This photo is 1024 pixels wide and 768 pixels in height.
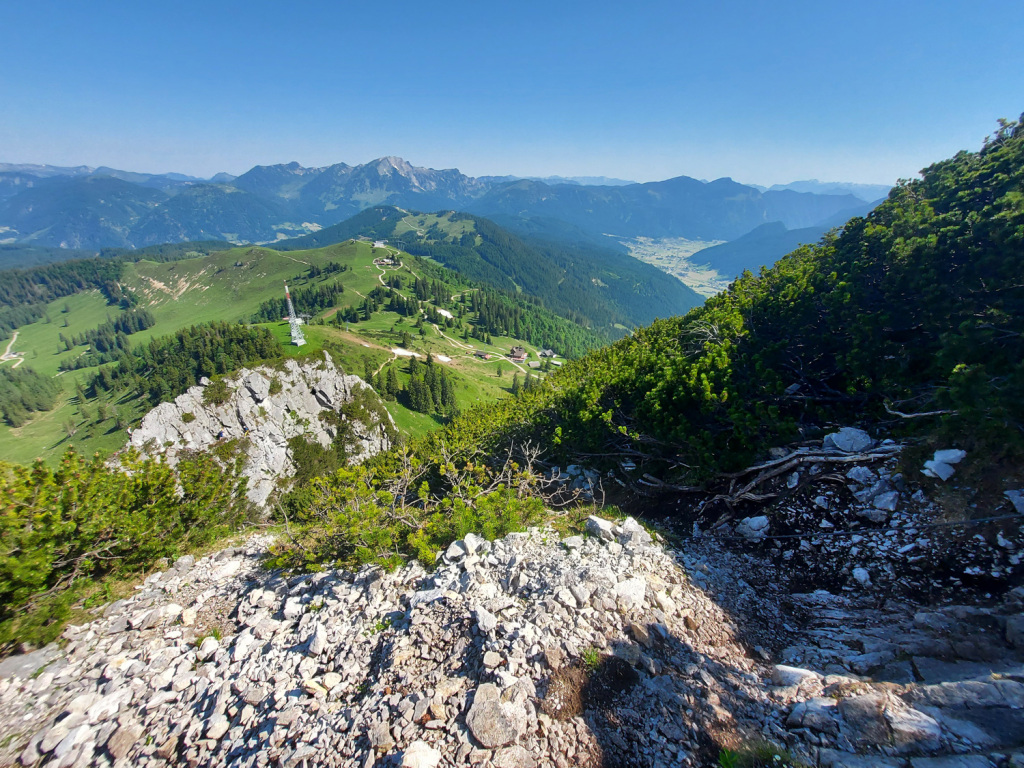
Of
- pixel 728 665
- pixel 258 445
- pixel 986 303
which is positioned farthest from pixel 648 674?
pixel 258 445

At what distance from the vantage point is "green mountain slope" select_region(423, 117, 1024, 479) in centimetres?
1082

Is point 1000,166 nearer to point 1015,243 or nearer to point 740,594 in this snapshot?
point 1015,243

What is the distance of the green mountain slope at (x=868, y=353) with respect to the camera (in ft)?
35.5

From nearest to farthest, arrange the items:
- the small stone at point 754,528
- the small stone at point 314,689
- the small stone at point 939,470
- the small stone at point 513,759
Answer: the small stone at point 513,759, the small stone at point 314,689, the small stone at point 939,470, the small stone at point 754,528

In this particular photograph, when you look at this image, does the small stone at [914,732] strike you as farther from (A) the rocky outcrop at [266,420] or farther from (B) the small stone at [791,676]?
(A) the rocky outcrop at [266,420]

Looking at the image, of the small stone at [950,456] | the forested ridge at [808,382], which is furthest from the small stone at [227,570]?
the small stone at [950,456]

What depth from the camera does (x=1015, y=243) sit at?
11539 mm

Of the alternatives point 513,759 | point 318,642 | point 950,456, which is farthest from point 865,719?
point 318,642

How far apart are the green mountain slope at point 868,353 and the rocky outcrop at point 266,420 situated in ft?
190

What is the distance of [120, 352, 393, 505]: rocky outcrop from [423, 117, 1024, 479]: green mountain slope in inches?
2274

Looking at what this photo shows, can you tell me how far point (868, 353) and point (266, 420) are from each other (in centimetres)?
8158

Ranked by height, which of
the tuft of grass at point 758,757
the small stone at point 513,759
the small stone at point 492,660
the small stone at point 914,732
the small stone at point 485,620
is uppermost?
the small stone at point 914,732

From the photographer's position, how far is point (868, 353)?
13766 millimetres

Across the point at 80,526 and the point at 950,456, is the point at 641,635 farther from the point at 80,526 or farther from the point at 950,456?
the point at 80,526
